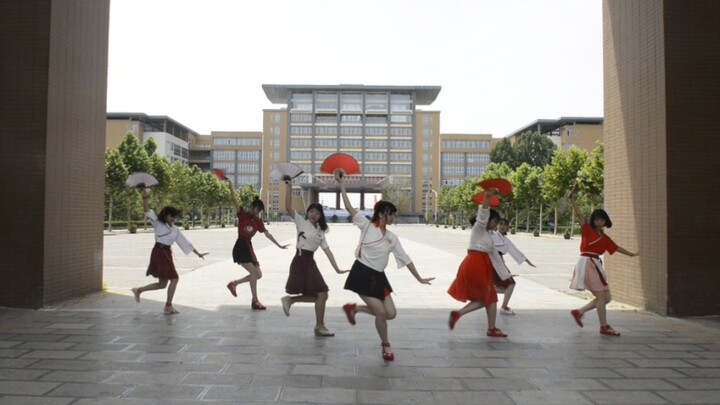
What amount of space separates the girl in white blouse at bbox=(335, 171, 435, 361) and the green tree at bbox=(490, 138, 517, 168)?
72.4 metres

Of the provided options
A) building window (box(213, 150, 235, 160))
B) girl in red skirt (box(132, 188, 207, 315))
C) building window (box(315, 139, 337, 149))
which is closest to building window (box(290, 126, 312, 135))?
building window (box(315, 139, 337, 149))

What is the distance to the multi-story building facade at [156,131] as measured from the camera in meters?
90.1

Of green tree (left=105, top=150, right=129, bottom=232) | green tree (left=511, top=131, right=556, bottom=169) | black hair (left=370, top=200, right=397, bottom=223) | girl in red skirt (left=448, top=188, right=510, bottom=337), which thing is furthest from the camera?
green tree (left=511, top=131, right=556, bottom=169)

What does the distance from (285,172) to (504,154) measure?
72.8m

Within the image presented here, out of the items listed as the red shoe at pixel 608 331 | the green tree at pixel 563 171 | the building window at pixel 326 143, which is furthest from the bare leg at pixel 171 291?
the building window at pixel 326 143

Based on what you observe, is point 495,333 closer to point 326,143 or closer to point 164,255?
point 164,255

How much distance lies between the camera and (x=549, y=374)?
4777 mm

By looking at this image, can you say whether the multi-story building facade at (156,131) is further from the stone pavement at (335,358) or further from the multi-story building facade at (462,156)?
the stone pavement at (335,358)

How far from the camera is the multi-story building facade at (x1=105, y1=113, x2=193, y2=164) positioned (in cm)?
9012

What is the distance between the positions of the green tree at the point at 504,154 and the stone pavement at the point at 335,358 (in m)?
69.1

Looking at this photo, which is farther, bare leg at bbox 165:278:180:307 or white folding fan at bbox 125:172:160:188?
white folding fan at bbox 125:172:160:188

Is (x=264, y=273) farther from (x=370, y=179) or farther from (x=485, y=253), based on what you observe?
(x=370, y=179)

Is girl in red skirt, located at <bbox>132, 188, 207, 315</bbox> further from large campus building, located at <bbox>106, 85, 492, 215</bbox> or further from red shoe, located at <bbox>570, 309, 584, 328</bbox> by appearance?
large campus building, located at <bbox>106, 85, 492, 215</bbox>

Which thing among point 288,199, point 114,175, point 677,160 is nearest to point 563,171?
point 677,160
